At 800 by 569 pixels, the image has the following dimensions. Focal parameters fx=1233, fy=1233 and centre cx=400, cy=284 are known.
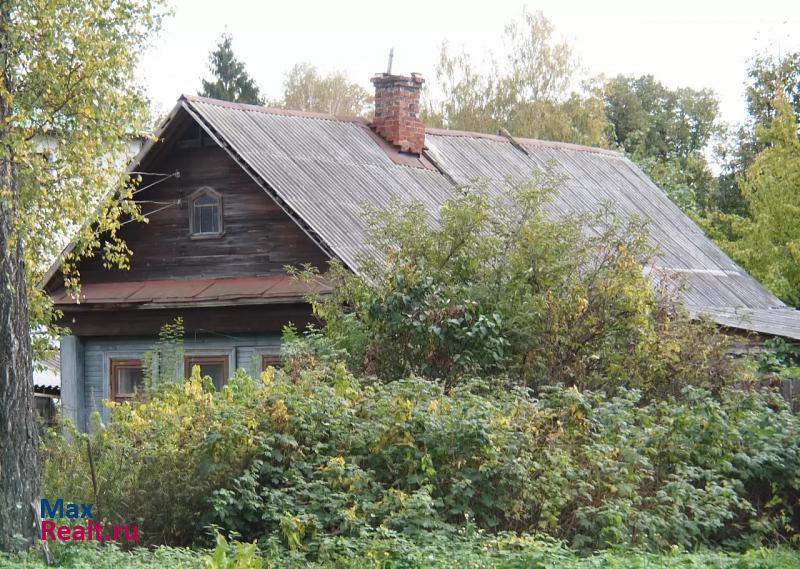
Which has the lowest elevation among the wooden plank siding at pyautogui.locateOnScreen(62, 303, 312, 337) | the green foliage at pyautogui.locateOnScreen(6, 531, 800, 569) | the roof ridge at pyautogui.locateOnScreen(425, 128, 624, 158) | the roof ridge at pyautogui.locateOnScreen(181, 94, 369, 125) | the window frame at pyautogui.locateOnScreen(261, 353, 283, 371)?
the green foliage at pyautogui.locateOnScreen(6, 531, 800, 569)

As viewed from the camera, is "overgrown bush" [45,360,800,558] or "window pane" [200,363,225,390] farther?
"window pane" [200,363,225,390]

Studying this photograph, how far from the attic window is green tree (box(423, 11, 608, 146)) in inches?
1165

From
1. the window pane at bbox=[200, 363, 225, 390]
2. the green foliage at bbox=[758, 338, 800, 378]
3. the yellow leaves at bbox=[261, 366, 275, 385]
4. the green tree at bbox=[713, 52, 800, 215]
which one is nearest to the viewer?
the yellow leaves at bbox=[261, 366, 275, 385]

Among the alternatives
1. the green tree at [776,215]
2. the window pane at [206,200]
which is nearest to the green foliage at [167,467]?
the window pane at [206,200]

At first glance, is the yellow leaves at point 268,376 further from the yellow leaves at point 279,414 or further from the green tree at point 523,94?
the green tree at point 523,94

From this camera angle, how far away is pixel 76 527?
9438mm

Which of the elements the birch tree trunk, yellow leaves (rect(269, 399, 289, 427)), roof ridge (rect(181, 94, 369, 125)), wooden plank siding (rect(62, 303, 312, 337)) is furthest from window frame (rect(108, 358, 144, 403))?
the birch tree trunk

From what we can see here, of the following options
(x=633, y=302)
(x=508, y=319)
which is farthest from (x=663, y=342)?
(x=508, y=319)

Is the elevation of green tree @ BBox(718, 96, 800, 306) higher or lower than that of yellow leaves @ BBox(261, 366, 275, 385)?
higher

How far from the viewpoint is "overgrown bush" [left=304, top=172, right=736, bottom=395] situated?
12.4 metres

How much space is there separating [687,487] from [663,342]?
2817mm

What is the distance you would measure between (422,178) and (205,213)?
12.4 feet

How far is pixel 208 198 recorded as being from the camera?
60.0ft

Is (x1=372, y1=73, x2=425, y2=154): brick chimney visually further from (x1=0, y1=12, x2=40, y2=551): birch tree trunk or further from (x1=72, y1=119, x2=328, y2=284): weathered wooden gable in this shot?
(x1=0, y1=12, x2=40, y2=551): birch tree trunk
